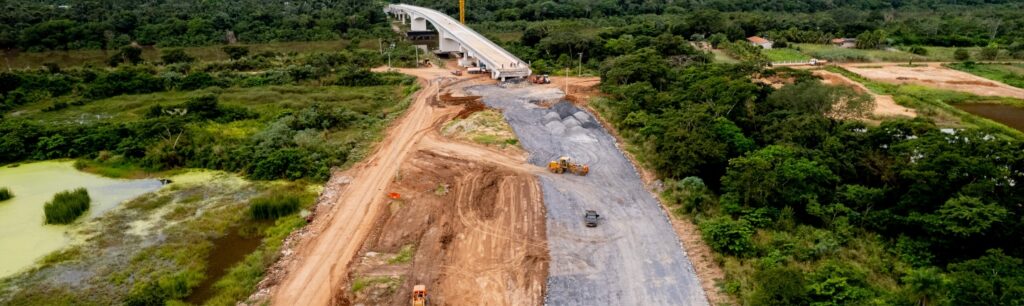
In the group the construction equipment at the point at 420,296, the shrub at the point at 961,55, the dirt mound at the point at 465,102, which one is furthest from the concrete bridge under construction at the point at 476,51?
the shrub at the point at 961,55

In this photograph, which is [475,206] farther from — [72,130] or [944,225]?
[72,130]

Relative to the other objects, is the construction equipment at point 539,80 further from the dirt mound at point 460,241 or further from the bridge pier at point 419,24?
the bridge pier at point 419,24

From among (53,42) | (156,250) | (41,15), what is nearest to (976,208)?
(156,250)

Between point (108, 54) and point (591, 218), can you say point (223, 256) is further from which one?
point (108, 54)

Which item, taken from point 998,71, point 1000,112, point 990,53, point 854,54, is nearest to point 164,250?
point 1000,112

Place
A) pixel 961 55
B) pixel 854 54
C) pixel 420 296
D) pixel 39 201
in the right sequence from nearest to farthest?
1. pixel 420 296
2. pixel 39 201
3. pixel 961 55
4. pixel 854 54

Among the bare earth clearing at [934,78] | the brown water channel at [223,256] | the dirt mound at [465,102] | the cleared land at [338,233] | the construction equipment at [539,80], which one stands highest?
the construction equipment at [539,80]
